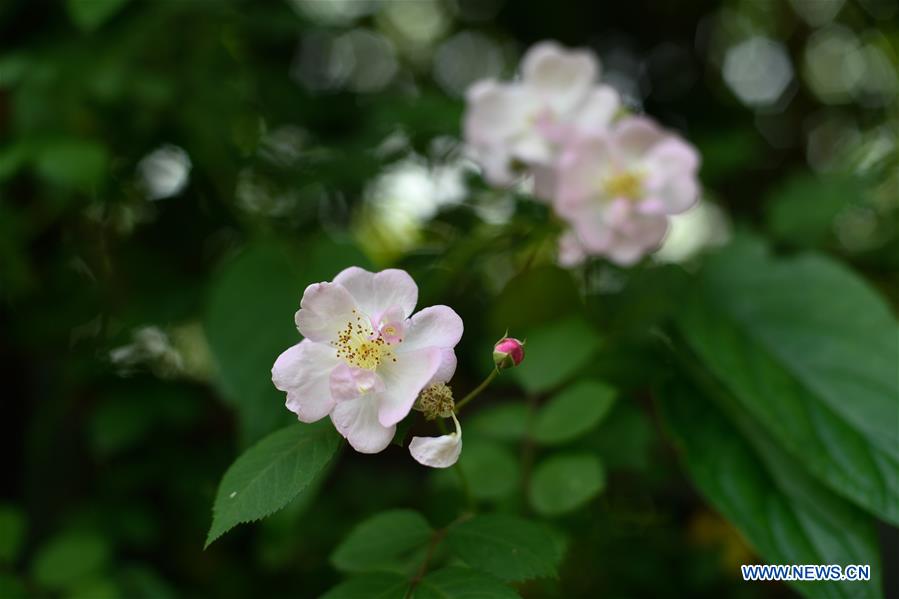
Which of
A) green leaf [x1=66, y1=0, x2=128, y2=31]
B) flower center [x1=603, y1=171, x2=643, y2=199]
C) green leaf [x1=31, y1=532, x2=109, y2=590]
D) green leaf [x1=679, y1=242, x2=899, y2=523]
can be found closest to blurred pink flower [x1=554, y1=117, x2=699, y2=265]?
flower center [x1=603, y1=171, x2=643, y2=199]

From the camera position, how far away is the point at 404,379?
48cm

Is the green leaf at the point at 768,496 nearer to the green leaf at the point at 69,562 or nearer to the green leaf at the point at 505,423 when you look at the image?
the green leaf at the point at 505,423

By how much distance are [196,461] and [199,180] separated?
400 millimetres

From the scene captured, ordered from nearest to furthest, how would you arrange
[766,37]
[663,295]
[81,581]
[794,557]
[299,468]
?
[299,468]
[794,557]
[81,581]
[663,295]
[766,37]

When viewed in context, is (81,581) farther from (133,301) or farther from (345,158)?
(345,158)

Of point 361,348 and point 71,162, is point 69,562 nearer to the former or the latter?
point 71,162

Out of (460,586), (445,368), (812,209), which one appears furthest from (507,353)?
(812,209)

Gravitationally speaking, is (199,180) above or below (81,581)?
above

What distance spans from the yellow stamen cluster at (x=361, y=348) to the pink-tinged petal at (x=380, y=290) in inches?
0.5

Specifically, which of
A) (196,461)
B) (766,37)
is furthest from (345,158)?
(766,37)

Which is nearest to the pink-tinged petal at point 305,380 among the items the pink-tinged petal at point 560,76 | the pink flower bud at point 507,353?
the pink flower bud at point 507,353

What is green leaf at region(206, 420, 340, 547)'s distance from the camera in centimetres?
43

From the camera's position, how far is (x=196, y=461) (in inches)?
42.1

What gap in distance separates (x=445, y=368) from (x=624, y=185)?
0.46 m
